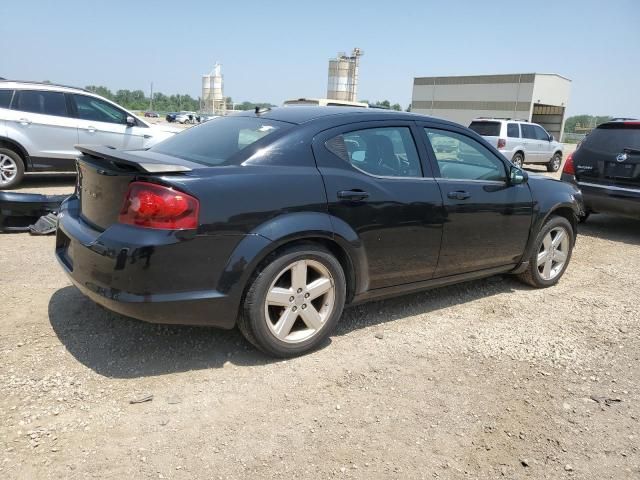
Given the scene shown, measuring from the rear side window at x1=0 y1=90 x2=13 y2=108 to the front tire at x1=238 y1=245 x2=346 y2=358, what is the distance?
7277mm

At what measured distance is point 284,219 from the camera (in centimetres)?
308

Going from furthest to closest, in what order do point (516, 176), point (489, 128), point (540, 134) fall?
point (540, 134), point (489, 128), point (516, 176)

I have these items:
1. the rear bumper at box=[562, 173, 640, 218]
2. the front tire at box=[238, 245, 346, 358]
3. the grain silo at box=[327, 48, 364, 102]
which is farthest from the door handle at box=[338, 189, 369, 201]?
the grain silo at box=[327, 48, 364, 102]

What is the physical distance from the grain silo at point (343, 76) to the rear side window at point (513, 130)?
46.7 meters

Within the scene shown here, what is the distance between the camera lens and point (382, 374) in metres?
3.23

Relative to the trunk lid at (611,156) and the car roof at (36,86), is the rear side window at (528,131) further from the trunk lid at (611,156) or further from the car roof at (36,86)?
the car roof at (36,86)

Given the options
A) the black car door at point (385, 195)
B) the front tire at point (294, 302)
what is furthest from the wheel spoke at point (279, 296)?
the black car door at point (385, 195)

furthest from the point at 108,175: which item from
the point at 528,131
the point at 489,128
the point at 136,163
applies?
the point at 528,131

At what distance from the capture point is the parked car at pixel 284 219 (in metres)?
2.82

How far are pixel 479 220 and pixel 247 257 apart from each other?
2092 mm

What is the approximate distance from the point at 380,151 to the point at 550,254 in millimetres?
2388

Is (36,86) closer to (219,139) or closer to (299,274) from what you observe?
(219,139)

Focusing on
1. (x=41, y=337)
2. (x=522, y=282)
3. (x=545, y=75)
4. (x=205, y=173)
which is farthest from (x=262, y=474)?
(x=545, y=75)

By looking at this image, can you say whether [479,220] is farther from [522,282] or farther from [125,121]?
[125,121]
